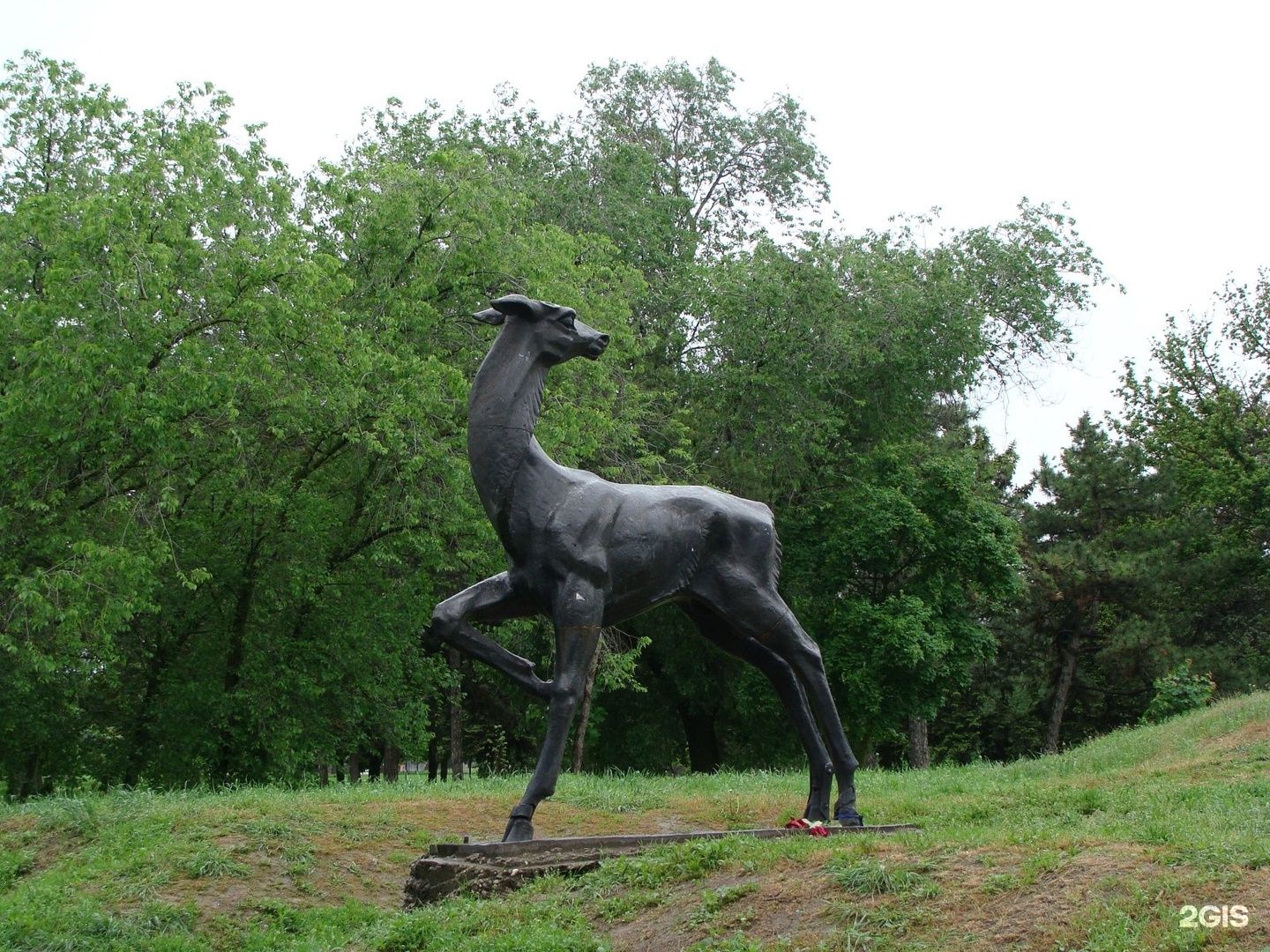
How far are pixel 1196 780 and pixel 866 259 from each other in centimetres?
1745

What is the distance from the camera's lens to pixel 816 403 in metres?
27.4

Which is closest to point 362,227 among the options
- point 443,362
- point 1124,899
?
point 443,362

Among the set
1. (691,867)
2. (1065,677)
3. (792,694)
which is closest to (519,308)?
(792,694)

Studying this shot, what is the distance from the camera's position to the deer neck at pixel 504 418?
8.57m

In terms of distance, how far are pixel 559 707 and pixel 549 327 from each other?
2495 millimetres

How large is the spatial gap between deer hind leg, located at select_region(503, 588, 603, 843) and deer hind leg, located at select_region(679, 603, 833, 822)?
1.09m

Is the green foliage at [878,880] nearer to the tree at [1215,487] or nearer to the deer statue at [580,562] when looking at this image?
the deer statue at [580,562]

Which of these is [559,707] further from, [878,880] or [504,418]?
[878,880]

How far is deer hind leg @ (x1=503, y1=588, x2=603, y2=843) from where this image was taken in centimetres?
829

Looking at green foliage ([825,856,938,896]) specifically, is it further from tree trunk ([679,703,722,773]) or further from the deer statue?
tree trunk ([679,703,722,773])

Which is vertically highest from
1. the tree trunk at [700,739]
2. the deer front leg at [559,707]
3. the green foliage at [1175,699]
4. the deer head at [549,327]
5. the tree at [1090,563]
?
the tree at [1090,563]

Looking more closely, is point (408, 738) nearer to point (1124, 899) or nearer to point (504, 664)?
point (504, 664)

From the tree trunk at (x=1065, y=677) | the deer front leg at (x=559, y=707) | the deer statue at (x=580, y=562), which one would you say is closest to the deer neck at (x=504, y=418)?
the deer statue at (x=580, y=562)

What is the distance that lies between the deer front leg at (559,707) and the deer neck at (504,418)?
0.81 m
